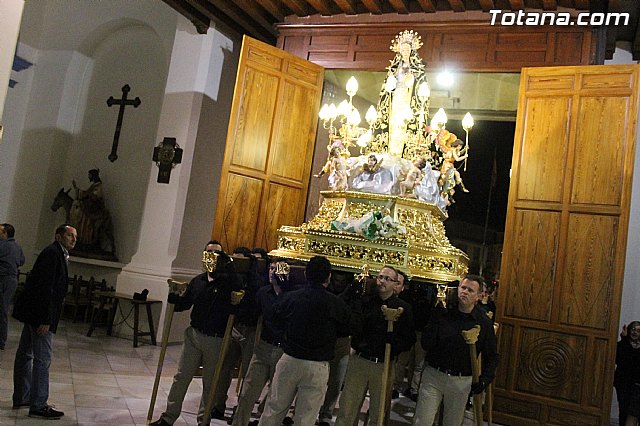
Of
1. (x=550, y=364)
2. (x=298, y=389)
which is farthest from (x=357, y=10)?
(x=298, y=389)

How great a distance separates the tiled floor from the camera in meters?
4.96

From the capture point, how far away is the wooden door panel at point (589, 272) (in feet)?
21.6

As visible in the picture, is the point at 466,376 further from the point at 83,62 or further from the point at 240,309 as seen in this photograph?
the point at 83,62

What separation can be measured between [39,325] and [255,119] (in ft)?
13.8

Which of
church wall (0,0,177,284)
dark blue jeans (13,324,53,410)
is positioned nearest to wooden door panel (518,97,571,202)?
dark blue jeans (13,324,53,410)

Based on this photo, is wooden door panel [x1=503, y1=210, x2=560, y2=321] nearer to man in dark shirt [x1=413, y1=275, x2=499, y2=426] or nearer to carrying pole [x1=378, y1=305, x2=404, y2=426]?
man in dark shirt [x1=413, y1=275, x2=499, y2=426]

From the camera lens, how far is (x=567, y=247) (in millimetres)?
6844

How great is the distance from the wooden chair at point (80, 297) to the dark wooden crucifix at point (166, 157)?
2.19 metres

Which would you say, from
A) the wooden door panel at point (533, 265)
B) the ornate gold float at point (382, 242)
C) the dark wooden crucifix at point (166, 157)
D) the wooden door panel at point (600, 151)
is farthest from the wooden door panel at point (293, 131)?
the wooden door panel at point (600, 151)

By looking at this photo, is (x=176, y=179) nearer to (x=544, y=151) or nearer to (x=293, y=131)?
(x=293, y=131)

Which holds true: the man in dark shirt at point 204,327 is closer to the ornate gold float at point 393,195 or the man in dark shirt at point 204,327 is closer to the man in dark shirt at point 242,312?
the man in dark shirt at point 242,312

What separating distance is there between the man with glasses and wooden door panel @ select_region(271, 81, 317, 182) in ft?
12.8

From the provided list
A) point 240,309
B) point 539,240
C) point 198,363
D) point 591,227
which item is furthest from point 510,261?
point 198,363

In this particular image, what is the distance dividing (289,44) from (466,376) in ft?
19.8
